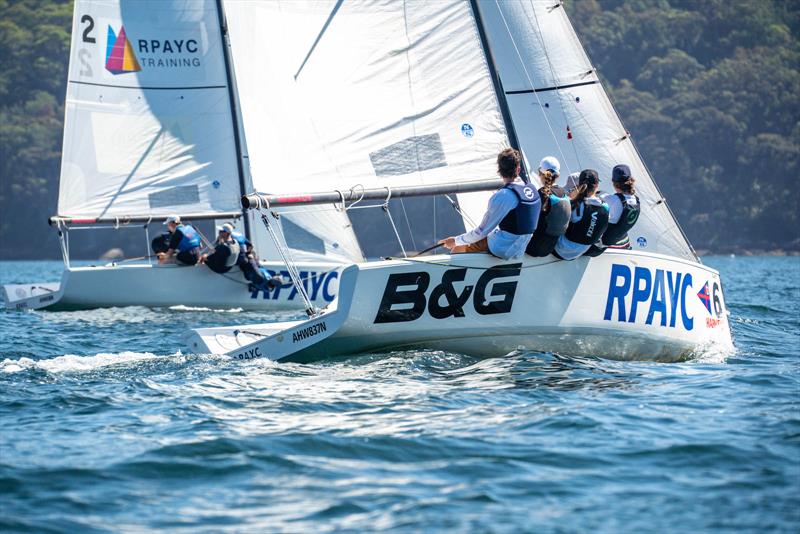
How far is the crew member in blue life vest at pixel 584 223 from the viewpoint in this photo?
7859 millimetres

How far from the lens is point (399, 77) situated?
10406mm

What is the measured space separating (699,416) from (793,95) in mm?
55888

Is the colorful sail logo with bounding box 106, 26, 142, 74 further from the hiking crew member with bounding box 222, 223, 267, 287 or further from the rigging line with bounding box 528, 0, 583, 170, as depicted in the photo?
the rigging line with bounding box 528, 0, 583, 170

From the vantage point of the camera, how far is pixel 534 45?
11.2 m

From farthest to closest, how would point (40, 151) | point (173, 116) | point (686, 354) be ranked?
point (40, 151) → point (173, 116) → point (686, 354)

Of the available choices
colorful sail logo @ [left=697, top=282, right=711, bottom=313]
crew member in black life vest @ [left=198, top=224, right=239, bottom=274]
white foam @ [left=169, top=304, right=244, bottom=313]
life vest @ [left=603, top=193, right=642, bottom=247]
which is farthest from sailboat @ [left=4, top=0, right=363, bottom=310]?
life vest @ [left=603, top=193, right=642, bottom=247]

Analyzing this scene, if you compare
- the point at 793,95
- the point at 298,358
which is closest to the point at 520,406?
the point at 298,358

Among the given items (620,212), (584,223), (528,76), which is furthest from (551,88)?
(584,223)

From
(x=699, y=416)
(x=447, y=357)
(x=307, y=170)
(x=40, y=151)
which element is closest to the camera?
(x=699, y=416)

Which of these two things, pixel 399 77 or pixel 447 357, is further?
pixel 399 77

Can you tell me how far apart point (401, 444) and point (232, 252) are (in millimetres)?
10303

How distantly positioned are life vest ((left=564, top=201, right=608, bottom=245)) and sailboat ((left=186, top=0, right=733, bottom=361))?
20cm

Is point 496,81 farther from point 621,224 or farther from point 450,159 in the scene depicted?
point 621,224

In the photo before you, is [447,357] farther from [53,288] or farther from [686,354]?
[53,288]
